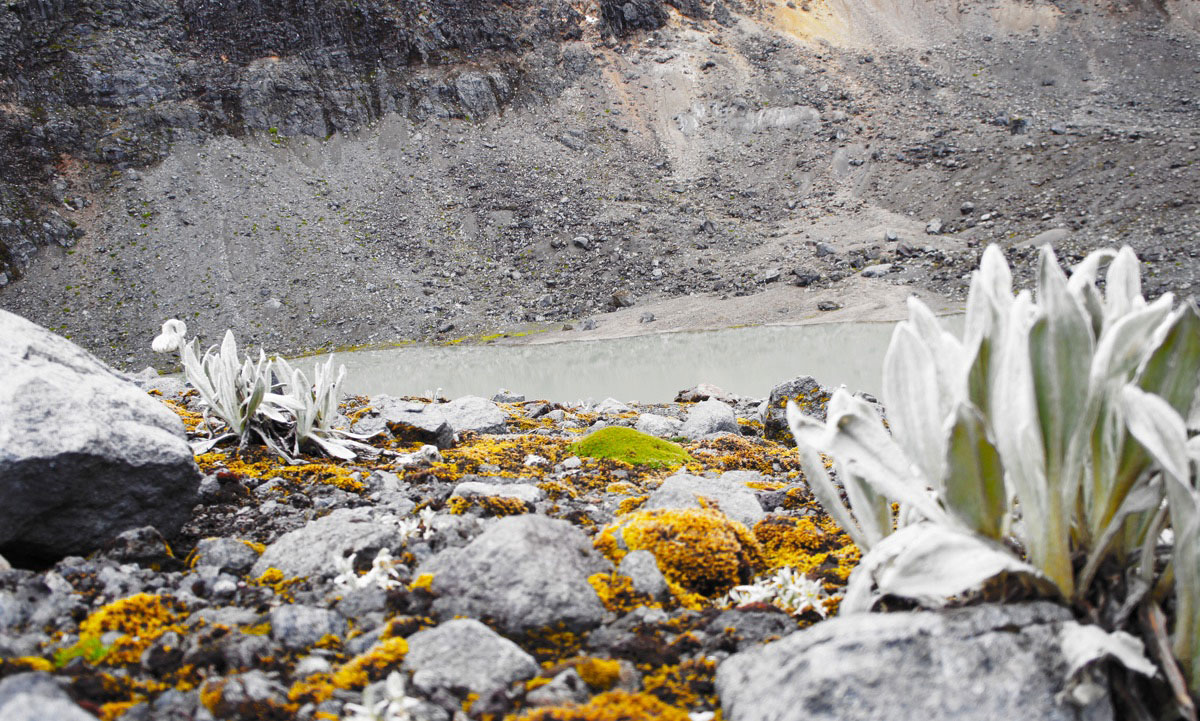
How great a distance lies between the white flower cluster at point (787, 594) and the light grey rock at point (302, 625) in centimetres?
134

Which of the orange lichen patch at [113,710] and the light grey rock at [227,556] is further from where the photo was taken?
the light grey rock at [227,556]

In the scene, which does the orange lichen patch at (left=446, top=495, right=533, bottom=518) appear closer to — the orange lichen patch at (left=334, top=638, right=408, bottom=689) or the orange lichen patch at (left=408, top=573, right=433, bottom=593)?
the orange lichen patch at (left=408, top=573, right=433, bottom=593)

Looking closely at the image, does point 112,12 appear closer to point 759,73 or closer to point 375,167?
point 375,167

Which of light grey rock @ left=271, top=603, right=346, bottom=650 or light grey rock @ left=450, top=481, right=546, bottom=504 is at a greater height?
light grey rock @ left=271, top=603, right=346, bottom=650

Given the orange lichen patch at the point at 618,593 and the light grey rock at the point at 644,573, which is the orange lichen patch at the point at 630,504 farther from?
the orange lichen patch at the point at 618,593

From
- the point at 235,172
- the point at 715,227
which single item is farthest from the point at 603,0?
the point at 235,172

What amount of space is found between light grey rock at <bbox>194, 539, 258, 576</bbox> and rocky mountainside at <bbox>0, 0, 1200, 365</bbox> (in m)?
35.3

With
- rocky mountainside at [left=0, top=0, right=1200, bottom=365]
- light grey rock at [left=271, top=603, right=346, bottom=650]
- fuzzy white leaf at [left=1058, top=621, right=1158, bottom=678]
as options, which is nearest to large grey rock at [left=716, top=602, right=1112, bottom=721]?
fuzzy white leaf at [left=1058, top=621, right=1158, bottom=678]

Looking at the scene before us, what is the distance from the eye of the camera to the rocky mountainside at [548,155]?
131 feet

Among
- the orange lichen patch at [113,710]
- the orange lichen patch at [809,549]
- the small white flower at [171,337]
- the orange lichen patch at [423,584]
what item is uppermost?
the small white flower at [171,337]

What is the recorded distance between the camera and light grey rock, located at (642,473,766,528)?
349 centimetres

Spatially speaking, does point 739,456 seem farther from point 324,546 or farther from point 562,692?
point 562,692

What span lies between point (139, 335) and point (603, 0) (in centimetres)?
4672

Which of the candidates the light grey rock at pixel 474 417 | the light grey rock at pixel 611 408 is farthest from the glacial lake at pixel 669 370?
the light grey rock at pixel 474 417
